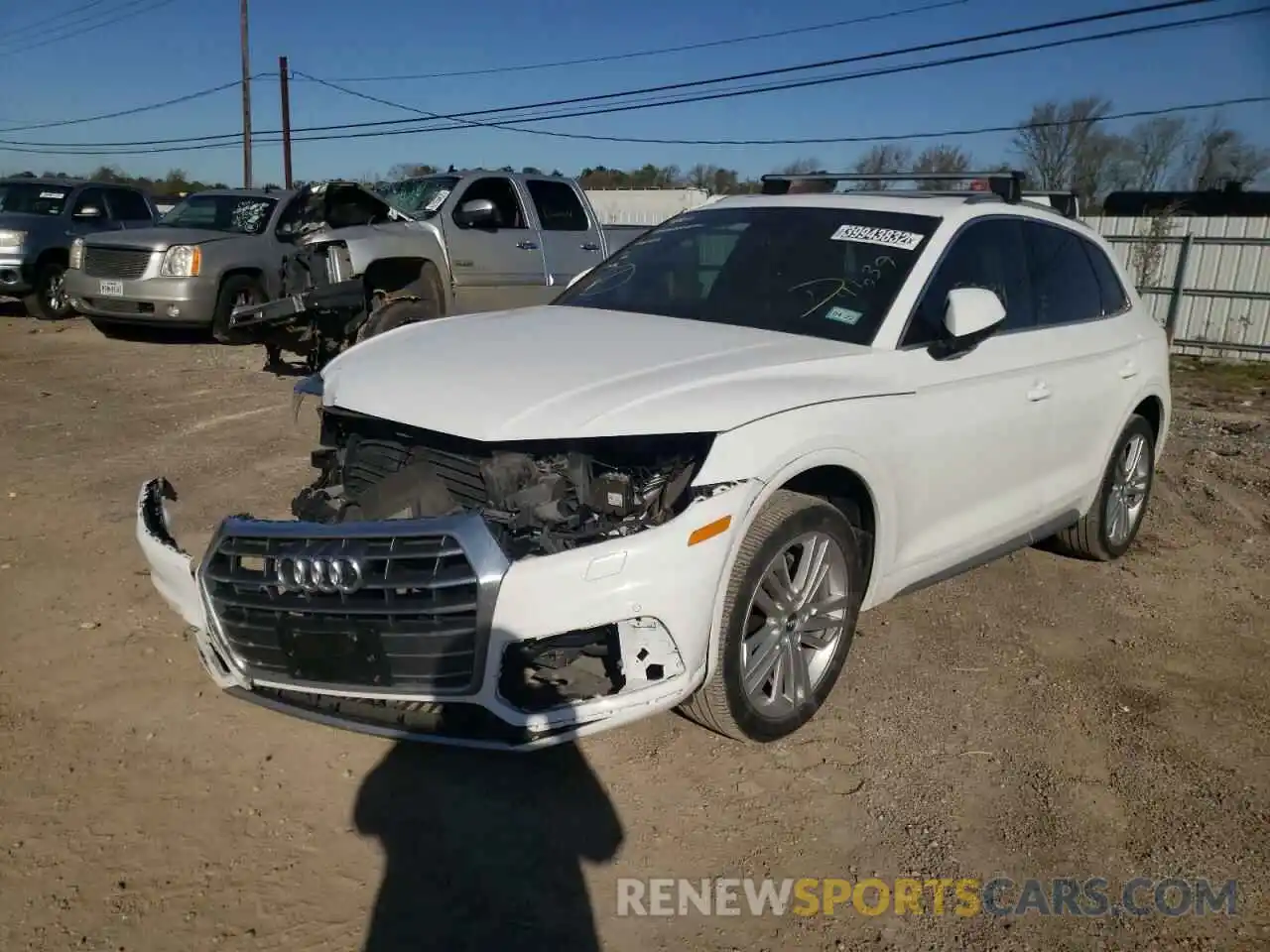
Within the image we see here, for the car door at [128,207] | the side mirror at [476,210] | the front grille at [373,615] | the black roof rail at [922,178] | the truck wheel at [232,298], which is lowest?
the truck wheel at [232,298]

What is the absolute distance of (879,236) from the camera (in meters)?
4.26

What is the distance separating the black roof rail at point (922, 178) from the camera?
4.85 meters

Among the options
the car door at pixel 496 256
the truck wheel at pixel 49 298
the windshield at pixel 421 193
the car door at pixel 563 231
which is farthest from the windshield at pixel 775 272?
the truck wheel at pixel 49 298

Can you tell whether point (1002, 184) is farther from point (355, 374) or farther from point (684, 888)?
point (684, 888)

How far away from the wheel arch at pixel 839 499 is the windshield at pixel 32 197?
1490 cm

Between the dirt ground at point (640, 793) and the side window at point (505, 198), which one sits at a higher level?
the side window at point (505, 198)

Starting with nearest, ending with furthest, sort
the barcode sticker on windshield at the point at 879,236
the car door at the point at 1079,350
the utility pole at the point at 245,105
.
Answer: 1. the barcode sticker on windshield at the point at 879,236
2. the car door at the point at 1079,350
3. the utility pole at the point at 245,105

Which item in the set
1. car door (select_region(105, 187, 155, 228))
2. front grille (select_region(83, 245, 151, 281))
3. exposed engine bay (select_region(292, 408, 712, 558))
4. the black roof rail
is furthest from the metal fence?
exposed engine bay (select_region(292, 408, 712, 558))

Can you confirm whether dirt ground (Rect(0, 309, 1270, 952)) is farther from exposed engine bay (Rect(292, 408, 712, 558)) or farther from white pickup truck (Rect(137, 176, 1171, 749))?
exposed engine bay (Rect(292, 408, 712, 558))

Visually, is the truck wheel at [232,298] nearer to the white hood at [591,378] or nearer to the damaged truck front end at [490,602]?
the white hood at [591,378]

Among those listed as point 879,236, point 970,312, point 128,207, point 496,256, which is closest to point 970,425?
point 970,312

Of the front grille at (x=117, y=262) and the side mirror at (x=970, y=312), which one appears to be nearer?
the side mirror at (x=970, y=312)

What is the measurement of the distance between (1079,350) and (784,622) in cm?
229

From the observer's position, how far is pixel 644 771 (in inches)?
132
